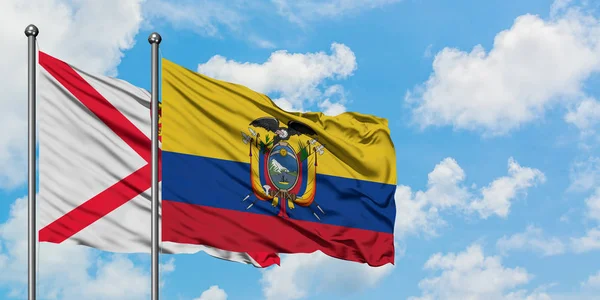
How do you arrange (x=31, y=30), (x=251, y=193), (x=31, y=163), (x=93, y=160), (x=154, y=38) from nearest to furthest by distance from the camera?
(x=31, y=163), (x=31, y=30), (x=154, y=38), (x=93, y=160), (x=251, y=193)

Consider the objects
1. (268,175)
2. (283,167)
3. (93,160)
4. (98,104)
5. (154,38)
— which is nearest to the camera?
(154,38)

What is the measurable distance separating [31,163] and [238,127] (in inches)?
159

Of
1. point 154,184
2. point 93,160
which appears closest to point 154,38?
point 93,160

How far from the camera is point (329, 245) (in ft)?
60.5

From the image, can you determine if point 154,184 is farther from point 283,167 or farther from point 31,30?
point 283,167

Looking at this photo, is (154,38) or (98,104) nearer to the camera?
(154,38)

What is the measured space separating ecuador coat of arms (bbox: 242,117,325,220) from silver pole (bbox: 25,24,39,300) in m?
4.01

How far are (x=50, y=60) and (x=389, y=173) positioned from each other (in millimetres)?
7513

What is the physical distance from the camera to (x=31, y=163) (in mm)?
14258

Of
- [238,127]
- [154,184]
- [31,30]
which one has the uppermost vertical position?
[31,30]

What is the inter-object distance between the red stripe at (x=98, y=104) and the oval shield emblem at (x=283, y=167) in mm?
2344

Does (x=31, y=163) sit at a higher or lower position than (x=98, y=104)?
lower

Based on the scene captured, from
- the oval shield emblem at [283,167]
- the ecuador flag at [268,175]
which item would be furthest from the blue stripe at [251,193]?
the oval shield emblem at [283,167]

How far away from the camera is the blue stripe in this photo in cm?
1611
